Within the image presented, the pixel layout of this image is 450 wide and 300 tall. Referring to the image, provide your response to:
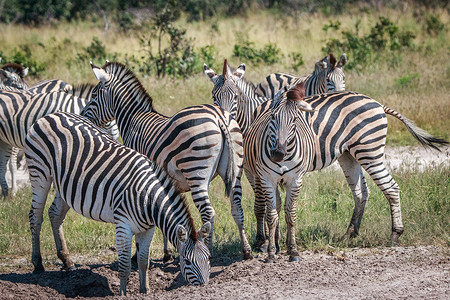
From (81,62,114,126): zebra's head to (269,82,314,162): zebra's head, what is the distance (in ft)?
7.97

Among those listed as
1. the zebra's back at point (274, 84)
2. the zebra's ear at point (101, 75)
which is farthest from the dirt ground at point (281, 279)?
the zebra's back at point (274, 84)

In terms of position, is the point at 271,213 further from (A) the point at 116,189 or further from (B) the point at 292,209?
(A) the point at 116,189

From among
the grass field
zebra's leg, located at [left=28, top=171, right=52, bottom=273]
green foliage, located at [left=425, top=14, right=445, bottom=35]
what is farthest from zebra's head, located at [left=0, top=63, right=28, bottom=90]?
green foliage, located at [left=425, top=14, right=445, bottom=35]

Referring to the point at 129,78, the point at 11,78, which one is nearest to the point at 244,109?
the point at 129,78

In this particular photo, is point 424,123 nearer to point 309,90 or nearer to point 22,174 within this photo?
point 309,90

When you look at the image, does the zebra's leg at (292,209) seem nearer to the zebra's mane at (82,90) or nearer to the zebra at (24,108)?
the zebra at (24,108)

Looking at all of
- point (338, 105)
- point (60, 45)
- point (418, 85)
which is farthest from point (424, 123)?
point (60, 45)

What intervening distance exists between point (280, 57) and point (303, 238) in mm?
10213

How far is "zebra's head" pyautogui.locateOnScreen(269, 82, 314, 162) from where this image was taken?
228 inches

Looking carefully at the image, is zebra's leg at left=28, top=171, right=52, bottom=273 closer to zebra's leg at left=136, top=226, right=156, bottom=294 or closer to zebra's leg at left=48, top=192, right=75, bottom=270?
zebra's leg at left=48, top=192, right=75, bottom=270

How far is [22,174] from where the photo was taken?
36.1ft

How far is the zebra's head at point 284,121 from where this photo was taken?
5.79 meters

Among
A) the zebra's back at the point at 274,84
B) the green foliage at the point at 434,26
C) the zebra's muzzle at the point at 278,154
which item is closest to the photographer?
the zebra's muzzle at the point at 278,154

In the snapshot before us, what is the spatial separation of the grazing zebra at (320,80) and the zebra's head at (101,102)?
322cm
